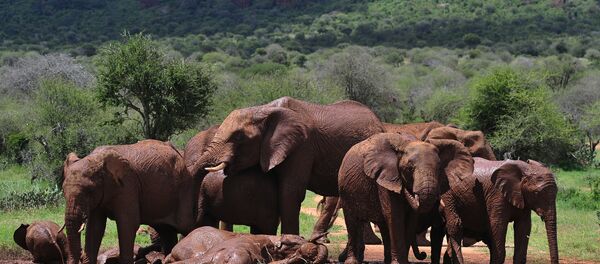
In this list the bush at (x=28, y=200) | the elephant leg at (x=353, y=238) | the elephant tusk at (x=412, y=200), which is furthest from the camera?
the bush at (x=28, y=200)

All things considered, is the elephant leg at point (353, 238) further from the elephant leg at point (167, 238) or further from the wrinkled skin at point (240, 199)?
the elephant leg at point (167, 238)

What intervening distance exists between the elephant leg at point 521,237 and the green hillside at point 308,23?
7759 centimetres

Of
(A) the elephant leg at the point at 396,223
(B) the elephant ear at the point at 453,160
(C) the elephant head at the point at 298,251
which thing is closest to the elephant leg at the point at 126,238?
(C) the elephant head at the point at 298,251

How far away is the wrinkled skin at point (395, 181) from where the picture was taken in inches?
430

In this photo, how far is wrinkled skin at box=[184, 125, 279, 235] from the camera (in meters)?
13.0

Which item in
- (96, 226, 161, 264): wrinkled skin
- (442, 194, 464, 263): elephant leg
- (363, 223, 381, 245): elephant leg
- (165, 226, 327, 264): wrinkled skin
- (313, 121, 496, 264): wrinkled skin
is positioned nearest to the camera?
(165, 226, 327, 264): wrinkled skin

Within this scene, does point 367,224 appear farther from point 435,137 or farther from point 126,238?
point 126,238

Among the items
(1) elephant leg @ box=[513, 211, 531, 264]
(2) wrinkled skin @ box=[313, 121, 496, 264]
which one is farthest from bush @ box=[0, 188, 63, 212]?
(1) elephant leg @ box=[513, 211, 531, 264]

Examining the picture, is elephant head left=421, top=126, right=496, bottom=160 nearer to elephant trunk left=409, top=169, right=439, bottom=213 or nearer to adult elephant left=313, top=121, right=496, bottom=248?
adult elephant left=313, top=121, right=496, bottom=248

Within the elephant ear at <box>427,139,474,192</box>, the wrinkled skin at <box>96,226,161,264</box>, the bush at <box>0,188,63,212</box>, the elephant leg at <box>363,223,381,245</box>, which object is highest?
the elephant ear at <box>427,139,474,192</box>

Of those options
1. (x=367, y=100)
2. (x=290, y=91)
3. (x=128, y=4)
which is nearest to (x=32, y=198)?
(x=290, y=91)

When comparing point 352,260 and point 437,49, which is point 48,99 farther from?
point 437,49

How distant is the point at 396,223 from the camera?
11.3 metres

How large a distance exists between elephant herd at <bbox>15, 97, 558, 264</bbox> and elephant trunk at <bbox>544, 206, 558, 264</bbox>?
0.05ft
